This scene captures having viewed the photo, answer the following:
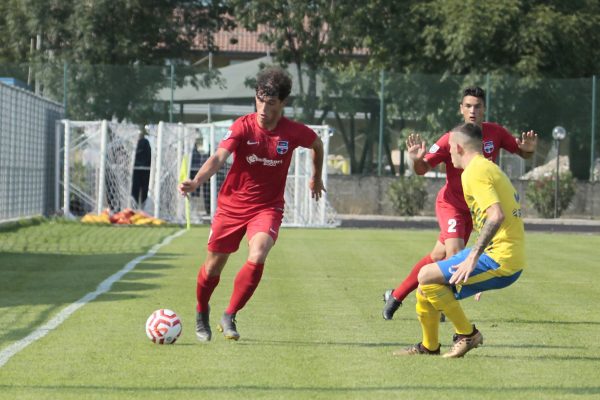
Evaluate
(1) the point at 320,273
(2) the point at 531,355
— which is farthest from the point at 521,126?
(2) the point at 531,355

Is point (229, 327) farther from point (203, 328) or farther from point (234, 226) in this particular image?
point (234, 226)

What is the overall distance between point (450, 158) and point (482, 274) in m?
2.77

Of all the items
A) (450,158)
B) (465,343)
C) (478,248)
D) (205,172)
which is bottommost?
(465,343)

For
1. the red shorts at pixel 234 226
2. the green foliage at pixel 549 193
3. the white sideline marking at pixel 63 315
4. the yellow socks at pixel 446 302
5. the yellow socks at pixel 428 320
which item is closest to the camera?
the yellow socks at pixel 446 302

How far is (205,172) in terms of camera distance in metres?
9.89

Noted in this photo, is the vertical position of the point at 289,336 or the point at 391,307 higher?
the point at 391,307

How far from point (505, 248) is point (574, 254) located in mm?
13573

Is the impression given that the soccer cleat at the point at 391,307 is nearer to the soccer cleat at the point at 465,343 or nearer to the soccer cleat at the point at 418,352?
the soccer cleat at the point at 418,352

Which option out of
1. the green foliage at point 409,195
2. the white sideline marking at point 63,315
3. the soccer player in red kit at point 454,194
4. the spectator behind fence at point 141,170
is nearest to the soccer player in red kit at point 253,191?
the white sideline marking at point 63,315

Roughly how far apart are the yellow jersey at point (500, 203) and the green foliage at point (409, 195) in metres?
28.5

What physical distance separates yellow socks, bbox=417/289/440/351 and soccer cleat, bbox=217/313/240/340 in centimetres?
149

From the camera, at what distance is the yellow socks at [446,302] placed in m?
9.06

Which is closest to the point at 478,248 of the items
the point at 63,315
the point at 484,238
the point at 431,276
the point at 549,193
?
the point at 484,238

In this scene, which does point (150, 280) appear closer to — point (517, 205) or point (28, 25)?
point (517, 205)
